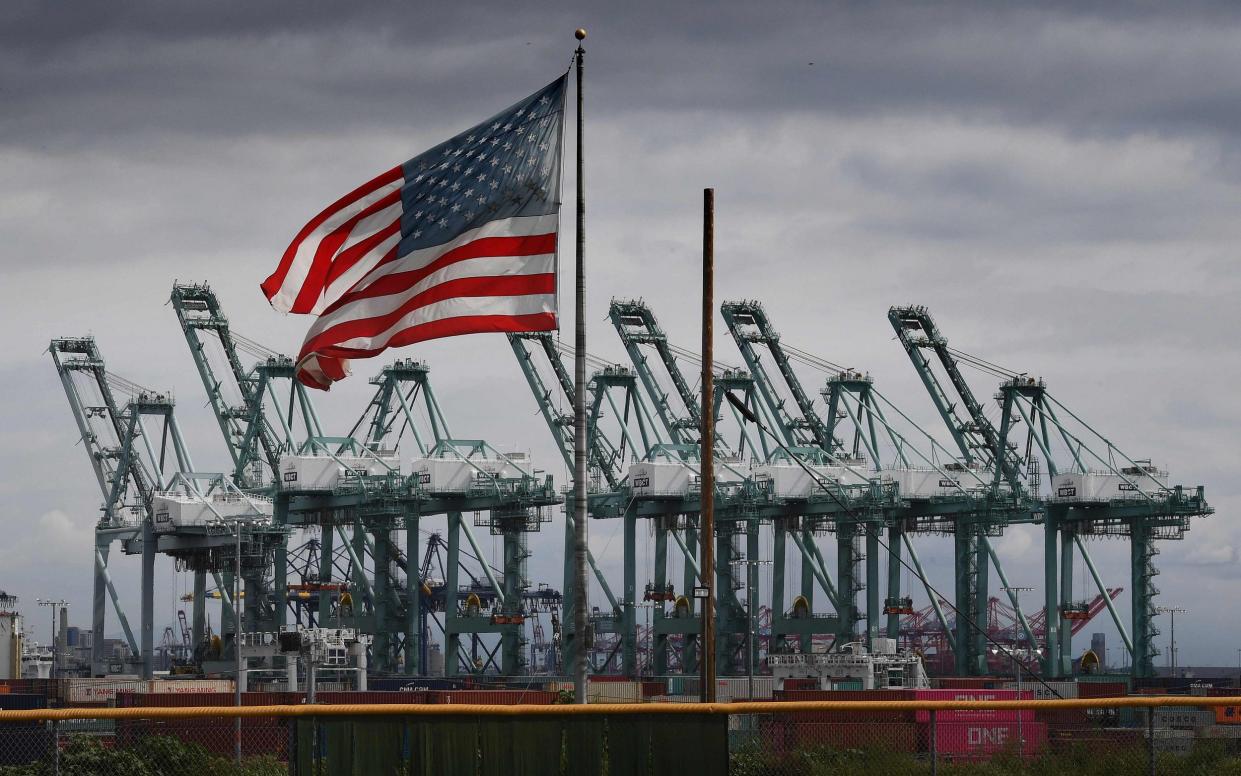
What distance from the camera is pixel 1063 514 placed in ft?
310

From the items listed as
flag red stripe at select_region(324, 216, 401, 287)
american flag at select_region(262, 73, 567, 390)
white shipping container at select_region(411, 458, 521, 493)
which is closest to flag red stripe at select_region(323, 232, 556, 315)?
american flag at select_region(262, 73, 567, 390)

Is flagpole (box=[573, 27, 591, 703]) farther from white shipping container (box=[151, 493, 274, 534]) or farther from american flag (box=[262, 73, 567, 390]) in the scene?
white shipping container (box=[151, 493, 274, 534])

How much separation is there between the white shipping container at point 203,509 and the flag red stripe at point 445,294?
81471mm

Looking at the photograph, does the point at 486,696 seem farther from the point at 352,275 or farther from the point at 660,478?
the point at 352,275

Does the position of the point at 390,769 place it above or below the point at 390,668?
above

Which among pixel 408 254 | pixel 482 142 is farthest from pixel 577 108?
pixel 408 254

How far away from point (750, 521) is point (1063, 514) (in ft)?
55.4

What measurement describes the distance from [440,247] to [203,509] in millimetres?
83668

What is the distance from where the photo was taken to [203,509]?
333 ft

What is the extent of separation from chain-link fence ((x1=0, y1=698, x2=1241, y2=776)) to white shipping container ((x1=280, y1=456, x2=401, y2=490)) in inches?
3072

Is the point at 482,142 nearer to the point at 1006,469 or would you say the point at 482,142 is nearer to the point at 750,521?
the point at 750,521

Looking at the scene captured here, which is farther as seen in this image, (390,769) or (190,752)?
(190,752)

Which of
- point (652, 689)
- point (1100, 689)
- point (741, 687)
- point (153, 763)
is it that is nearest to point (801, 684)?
point (741, 687)

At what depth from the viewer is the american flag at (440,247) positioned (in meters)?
20.9
